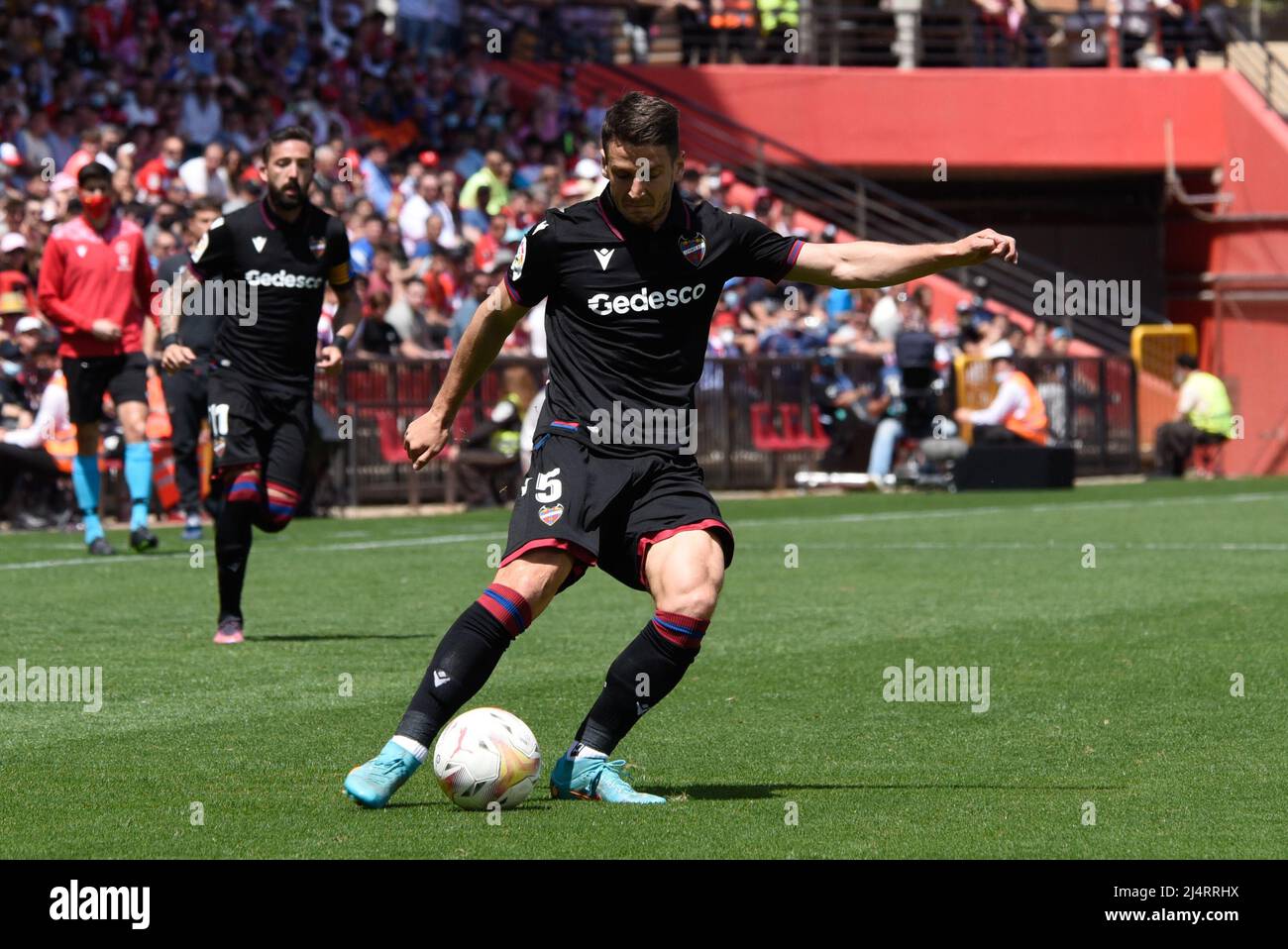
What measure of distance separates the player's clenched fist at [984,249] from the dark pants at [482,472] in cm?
1551

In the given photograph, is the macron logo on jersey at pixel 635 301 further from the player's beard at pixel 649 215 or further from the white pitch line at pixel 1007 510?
the white pitch line at pixel 1007 510

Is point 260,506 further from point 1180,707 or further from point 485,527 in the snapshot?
point 485,527

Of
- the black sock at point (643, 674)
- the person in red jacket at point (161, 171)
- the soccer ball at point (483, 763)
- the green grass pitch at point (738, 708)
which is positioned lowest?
the green grass pitch at point (738, 708)

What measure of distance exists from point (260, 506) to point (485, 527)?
8.53 m

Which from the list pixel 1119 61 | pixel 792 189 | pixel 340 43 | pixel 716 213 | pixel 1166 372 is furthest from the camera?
pixel 1119 61

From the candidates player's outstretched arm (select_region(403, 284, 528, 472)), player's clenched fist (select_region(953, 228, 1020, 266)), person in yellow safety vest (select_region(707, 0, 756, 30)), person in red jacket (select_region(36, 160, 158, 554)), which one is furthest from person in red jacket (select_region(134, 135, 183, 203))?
player's clenched fist (select_region(953, 228, 1020, 266))

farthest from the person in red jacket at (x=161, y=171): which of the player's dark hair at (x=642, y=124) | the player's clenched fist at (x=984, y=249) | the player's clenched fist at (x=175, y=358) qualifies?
the player's clenched fist at (x=984, y=249)

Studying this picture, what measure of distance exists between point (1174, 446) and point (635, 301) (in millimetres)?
23068

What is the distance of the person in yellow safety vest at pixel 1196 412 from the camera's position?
29.3 metres

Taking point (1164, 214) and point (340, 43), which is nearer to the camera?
point (340, 43)

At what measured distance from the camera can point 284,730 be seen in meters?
8.43

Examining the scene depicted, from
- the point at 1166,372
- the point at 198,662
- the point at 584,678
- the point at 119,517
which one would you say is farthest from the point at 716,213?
the point at 1166,372

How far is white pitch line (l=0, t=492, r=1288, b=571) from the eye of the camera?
1554 centimetres

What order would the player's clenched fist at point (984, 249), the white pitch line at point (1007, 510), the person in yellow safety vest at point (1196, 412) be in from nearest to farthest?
the player's clenched fist at point (984, 249), the white pitch line at point (1007, 510), the person in yellow safety vest at point (1196, 412)
